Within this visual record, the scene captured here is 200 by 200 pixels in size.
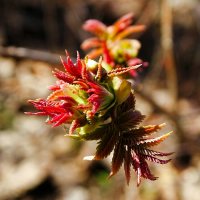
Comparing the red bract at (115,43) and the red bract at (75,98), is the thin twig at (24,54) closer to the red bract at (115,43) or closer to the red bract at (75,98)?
the red bract at (115,43)

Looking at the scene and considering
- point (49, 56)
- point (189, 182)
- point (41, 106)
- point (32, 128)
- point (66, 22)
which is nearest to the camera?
point (41, 106)

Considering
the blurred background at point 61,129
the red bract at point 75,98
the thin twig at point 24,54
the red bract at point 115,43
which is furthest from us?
the blurred background at point 61,129

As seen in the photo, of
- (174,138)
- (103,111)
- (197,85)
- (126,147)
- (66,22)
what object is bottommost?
(126,147)

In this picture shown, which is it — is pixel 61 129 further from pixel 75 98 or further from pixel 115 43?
pixel 75 98

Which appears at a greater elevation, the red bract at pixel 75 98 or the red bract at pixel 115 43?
the red bract at pixel 115 43

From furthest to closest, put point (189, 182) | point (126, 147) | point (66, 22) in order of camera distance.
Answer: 1. point (66, 22)
2. point (189, 182)
3. point (126, 147)

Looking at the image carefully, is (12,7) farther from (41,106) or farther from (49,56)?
(41,106)

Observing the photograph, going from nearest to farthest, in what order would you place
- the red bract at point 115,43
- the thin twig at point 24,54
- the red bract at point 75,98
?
the red bract at point 75,98 → the red bract at point 115,43 → the thin twig at point 24,54

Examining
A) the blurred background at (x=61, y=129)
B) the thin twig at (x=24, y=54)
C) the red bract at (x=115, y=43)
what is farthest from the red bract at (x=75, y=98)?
the blurred background at (x=61, y=129)

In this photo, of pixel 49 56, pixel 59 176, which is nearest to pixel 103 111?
pixel 49 56
